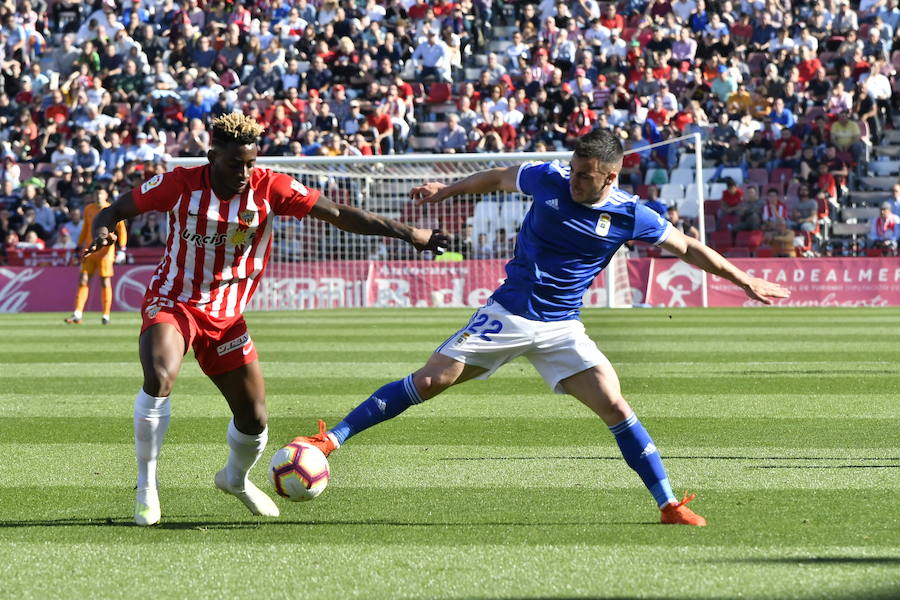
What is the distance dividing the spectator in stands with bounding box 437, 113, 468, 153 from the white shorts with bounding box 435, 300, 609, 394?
23766 millimetres

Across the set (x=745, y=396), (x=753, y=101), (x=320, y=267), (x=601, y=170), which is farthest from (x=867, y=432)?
(x=753, y=101)

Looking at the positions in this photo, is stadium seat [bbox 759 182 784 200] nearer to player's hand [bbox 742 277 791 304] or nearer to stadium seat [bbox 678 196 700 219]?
stadium seat [bbox 678 196 700 219]

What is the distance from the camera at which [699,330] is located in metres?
20.0

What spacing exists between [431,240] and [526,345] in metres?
0.70

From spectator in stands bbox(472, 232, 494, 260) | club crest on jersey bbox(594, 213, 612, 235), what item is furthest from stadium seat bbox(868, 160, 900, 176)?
club crest on jersey bbox(594, 213, 612, 235)

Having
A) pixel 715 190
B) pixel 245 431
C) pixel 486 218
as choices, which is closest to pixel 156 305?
pixel 245 431

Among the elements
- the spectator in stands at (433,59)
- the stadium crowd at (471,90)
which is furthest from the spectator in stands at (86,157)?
the spectator in stands at (433,59)

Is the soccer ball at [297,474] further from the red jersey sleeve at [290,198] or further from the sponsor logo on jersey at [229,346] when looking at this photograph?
the red jersey sleeve at [290,198]

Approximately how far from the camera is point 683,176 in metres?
29.1

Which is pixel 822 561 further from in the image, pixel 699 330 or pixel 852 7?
pixel 852 7

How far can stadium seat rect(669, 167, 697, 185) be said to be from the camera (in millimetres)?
28938

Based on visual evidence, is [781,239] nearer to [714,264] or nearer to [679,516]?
[714,264]

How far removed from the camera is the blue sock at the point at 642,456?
21.6 ft

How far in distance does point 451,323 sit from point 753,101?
10946 millimetres
